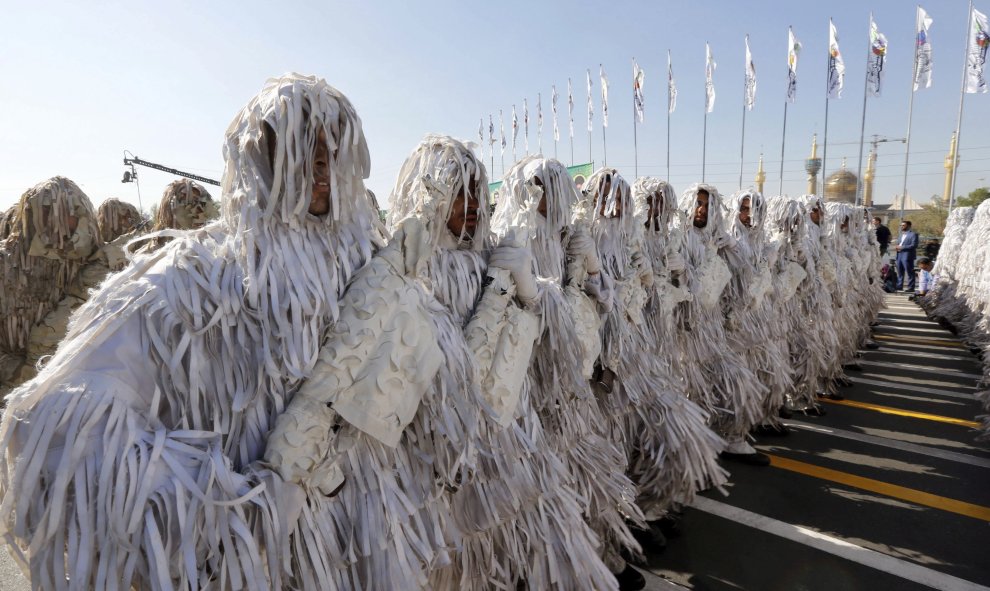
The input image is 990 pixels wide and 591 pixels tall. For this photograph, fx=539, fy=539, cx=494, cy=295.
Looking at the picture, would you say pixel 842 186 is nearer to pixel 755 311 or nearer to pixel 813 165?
pixel 813 165

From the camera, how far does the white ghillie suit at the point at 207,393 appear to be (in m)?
0.98

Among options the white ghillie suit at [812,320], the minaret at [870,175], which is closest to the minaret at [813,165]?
the minaret at [870,175]

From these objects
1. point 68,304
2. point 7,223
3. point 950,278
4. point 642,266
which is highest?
point 7,223

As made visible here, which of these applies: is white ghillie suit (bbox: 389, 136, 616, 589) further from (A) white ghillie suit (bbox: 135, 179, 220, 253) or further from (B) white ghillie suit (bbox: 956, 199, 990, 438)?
(B) white ghillie suit (bbox: 956, 199, 990, 438)

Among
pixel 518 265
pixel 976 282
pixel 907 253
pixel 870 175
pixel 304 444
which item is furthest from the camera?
pixel 870 175

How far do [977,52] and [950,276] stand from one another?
1142 centimetres

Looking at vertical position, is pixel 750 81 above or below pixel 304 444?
above

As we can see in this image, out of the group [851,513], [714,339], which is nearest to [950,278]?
[714,339]

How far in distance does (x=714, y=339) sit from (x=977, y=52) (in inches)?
778

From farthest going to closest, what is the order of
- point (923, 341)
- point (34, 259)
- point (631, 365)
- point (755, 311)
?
point (923, 341)
point (755, 311)
point (631, 365)
point (34, 259)

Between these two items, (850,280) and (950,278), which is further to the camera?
(950,278)

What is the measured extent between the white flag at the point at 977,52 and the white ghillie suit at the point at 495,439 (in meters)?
21.7

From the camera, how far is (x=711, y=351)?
390 centimetres

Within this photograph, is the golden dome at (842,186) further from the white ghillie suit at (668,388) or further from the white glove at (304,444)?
the white glove at (304,444)
